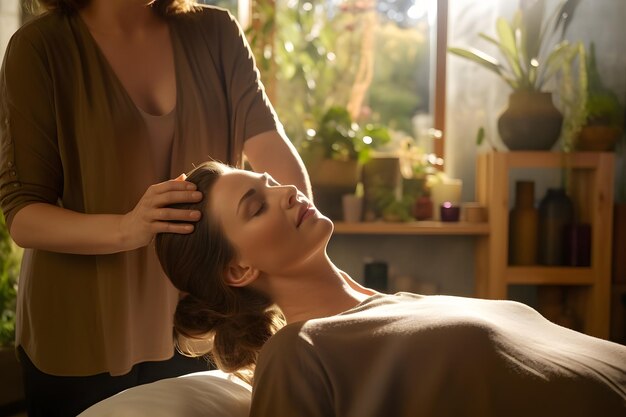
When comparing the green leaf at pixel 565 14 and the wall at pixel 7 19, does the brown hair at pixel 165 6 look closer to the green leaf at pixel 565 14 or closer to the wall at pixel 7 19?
the wall at pixel 7 19

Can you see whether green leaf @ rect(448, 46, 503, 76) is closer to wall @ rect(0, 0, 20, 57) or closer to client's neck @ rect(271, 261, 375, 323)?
wall @ rect(0, 0, 20, 57)

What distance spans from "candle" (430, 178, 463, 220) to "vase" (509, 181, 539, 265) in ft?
0.85

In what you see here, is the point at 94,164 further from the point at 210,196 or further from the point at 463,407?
the point at 463,407

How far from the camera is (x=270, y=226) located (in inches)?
60.5

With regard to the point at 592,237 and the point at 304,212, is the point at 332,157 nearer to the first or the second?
the point at 592,237

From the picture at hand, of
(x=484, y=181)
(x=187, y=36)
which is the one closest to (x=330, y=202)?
(x=484, y=181)

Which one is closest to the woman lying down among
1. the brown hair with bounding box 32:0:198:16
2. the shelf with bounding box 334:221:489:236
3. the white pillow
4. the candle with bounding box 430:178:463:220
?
the white pillow

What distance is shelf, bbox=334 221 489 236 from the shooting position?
138 inches

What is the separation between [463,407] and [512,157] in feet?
7.65

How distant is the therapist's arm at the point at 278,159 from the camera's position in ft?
5.74

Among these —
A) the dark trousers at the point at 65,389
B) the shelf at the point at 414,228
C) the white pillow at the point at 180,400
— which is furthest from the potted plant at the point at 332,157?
the white pillow at the point at 180,400

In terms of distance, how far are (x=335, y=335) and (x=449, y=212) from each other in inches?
92.9

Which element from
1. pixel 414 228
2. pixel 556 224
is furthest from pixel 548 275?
pixel 414 228

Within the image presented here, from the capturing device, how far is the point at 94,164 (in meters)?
1.64
